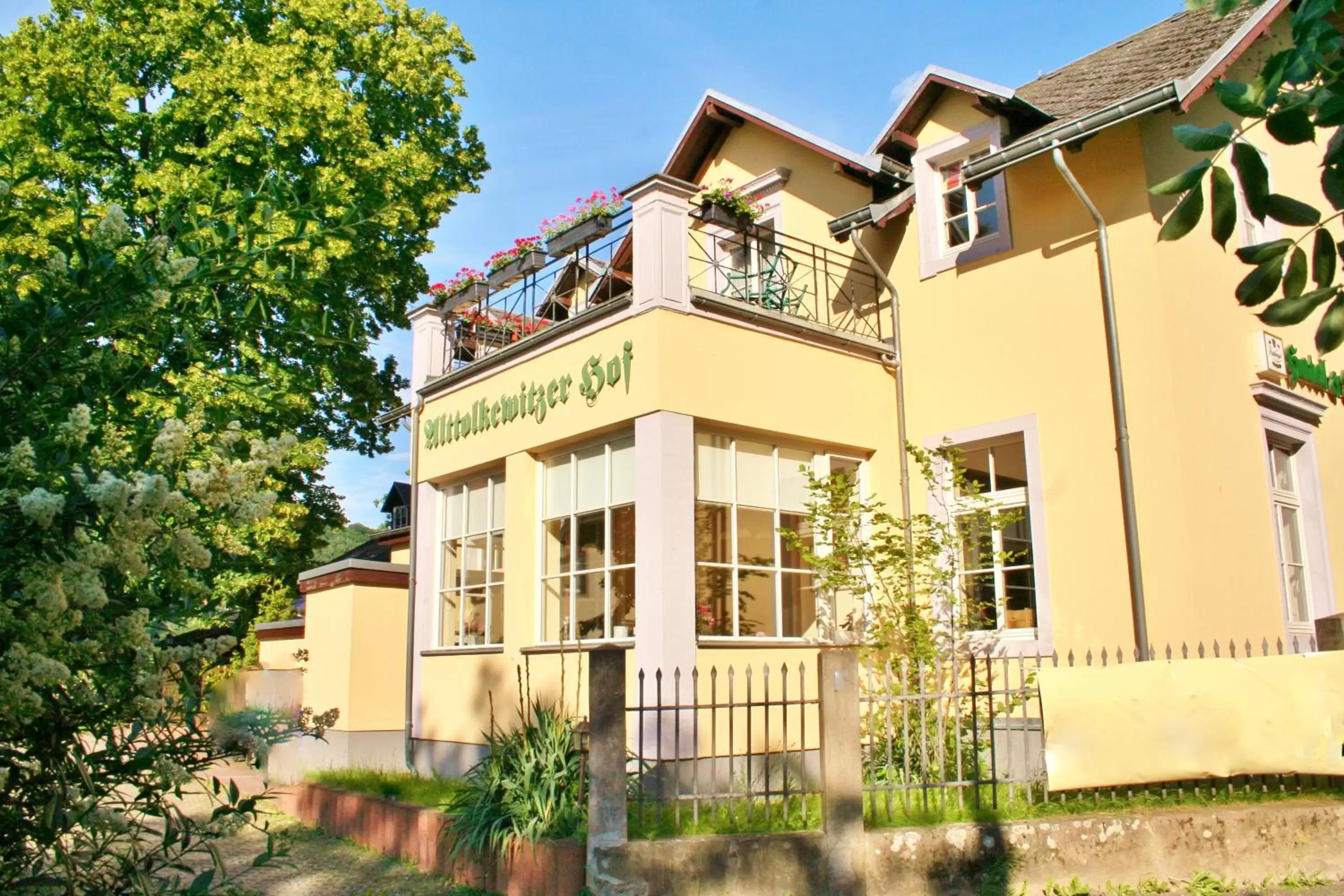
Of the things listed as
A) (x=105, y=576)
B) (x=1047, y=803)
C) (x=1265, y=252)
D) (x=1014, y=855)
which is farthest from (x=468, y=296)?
(x=1265, y=252)

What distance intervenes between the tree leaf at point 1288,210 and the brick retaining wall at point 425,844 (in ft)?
16.6

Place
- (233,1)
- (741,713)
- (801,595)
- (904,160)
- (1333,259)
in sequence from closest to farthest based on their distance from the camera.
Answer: (1333,259), (741,713), (801,595), (904,160), (233,1)

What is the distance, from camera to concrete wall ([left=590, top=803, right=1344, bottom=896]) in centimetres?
620

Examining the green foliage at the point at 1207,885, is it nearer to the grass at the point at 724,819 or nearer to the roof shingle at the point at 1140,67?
the grass at the point at 724,819

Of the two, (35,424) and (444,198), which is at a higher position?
(444,198)

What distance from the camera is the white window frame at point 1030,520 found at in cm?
933

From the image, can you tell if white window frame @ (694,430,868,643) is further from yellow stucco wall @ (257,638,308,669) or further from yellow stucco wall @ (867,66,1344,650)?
yellow stucco wall @ (257,638,308,669)

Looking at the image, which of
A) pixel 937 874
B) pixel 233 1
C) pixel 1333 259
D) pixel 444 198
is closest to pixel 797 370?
pixel 937 874

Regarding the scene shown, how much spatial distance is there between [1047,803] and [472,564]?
6.29 meters

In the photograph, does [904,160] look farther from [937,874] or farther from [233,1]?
[233,1]

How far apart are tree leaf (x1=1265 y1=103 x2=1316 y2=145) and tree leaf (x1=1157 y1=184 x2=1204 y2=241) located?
8.3 inches

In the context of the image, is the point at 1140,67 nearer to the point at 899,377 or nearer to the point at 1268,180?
the point at 899,377

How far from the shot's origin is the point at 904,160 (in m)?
11.3

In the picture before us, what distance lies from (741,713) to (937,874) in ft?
8.18
